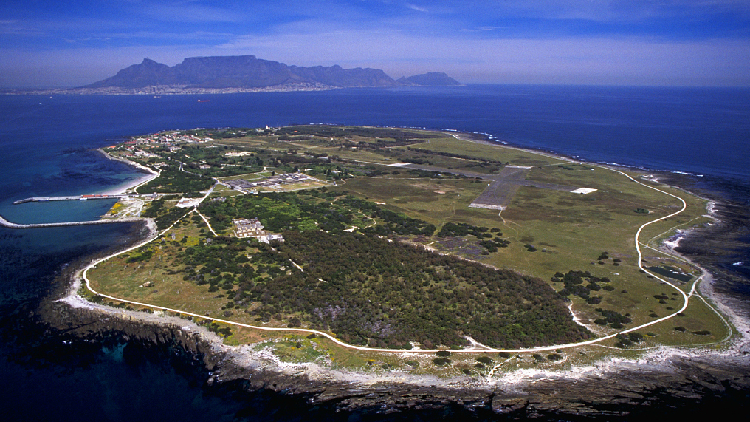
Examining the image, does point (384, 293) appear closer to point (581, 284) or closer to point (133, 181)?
point (581, 284)

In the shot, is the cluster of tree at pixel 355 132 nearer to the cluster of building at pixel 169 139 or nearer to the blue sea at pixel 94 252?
the cluster of building at pixel 169 139

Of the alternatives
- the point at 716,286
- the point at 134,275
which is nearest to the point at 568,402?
the point at 716,286

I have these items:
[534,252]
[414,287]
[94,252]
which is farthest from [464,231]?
[94,252]

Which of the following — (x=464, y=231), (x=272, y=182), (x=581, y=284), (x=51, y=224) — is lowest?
(x=581, y=284)

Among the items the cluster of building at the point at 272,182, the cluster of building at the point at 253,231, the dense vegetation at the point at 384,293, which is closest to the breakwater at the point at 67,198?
the cluster of building at the point at 272,182

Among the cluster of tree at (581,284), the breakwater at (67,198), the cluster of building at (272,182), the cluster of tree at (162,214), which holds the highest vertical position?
the cluster of building at (272,182)

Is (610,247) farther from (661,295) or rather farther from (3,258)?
(3,258)
